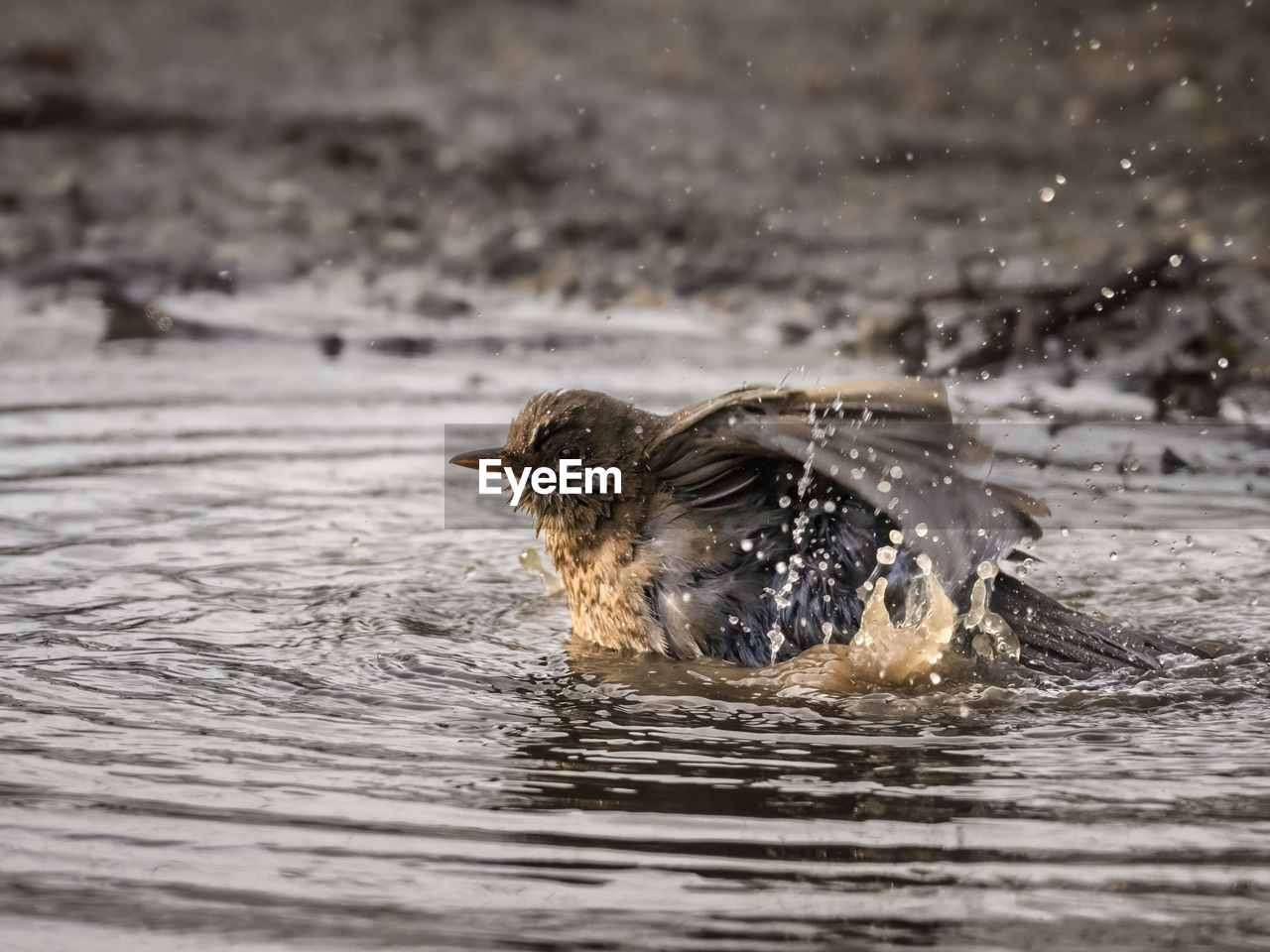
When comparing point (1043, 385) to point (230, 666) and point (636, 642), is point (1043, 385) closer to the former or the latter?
point (636, 642)

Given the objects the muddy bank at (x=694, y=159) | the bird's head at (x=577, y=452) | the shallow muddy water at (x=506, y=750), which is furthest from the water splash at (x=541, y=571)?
the muddy bank at (x=694, y=159)

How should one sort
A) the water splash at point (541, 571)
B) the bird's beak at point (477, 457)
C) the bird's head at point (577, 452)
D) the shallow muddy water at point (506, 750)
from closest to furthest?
the shallow muddy water at point (506, 750), the bird's head at point (577, 452), the bird's beak at point (477, 457), the water splash at point (541, 571)

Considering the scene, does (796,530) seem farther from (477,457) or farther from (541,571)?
(541,571)

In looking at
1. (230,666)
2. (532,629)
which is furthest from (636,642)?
(230,666)

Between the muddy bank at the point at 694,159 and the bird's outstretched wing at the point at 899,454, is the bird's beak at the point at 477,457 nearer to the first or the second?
the bird's outstretched wing at the point at 899,454

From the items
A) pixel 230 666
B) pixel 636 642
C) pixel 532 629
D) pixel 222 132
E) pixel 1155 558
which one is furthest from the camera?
pixel 222 132

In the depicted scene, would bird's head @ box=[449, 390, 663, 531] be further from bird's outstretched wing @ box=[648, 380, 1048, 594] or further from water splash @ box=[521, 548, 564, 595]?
water splash @ box=[521, 548, 564, 595]
